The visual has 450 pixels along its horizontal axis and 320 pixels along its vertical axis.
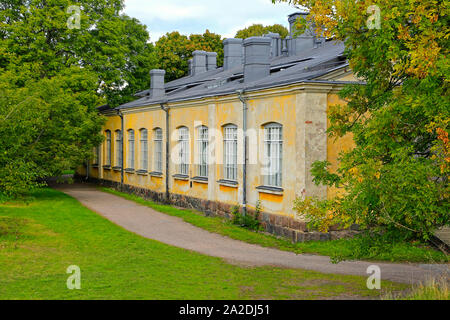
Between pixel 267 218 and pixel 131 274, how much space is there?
6813 millimetres

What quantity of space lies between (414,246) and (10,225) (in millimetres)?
11982

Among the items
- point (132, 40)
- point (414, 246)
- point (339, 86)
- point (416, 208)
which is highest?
point (132, 40)

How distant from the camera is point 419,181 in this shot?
7.88 meters

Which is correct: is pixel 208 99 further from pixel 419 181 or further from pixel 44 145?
pixel 419 181

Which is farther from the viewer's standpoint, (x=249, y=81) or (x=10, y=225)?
(x=249, y=81)

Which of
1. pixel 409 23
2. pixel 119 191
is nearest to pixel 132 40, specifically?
pixel 119 191

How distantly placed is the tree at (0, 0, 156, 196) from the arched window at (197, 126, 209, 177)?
232 inches

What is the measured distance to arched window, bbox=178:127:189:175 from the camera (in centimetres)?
2328

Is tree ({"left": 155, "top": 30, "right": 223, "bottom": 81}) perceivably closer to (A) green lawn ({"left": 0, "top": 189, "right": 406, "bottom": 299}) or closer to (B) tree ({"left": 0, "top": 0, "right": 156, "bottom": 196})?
(B) tree ({"left": 0, "top": 0, "right": 156, "bottom": 196})

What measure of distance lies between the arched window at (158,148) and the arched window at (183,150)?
2333 millimetres

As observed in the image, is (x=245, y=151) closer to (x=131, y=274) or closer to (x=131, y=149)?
(x=131, y=274)

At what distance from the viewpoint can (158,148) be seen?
1041 inches

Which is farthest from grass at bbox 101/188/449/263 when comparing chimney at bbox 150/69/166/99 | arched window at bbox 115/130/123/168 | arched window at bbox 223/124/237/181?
arched window at bbox 115/130/123/168

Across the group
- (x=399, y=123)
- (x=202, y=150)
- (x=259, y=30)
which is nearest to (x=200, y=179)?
(x=202, y=150)
